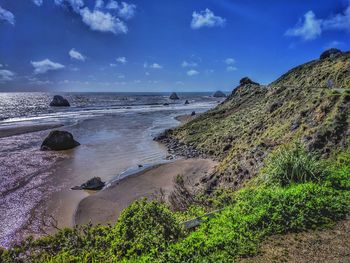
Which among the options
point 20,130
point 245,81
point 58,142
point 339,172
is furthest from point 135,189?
point 20,130

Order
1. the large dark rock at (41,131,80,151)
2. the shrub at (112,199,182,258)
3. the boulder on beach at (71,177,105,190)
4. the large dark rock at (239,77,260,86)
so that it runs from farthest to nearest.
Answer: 1. the large dark rock at (239,77,260,86)
2. the large dark rock at (41,131,80,151)
3. the boulder on beach at (71,177,105,190)
4. the shrub at (112,199,182,258)

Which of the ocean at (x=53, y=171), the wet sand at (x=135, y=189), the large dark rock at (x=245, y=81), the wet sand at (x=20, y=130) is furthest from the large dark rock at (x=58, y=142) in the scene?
the large dark rock at (x=245, y=81)

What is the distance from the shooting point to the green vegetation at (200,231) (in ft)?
20.4

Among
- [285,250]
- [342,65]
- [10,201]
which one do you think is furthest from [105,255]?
[342,65]

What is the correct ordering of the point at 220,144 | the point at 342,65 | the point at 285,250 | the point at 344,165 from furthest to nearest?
1. the point at 220,144
2. the point at 342,65
3. the point at 344,165
4. the point at 285,250

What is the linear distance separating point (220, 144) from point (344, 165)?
11.3m

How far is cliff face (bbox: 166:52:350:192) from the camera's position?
42.6 ft

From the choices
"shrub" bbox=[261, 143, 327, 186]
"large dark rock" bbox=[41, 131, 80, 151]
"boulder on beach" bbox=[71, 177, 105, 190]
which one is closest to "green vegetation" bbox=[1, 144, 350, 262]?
"shrub" bbox=[261, 143, 327, 186]

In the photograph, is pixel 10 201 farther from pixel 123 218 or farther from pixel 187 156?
pixel 187 156

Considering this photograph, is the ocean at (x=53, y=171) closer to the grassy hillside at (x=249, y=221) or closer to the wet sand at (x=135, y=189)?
the wet sand at (x=135, y=189)

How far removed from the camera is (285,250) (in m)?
6.19

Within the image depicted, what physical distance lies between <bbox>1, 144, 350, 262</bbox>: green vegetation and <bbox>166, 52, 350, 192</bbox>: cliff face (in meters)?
4.39

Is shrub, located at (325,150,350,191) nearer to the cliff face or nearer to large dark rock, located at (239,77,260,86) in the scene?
the cliff face

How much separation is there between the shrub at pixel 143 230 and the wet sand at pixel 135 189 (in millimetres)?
4976
